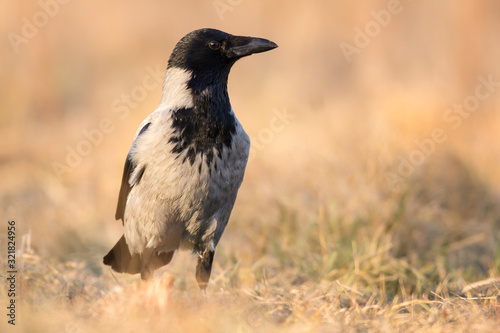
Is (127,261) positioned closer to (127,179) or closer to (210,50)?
(127,179)

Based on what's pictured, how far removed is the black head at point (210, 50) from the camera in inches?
145

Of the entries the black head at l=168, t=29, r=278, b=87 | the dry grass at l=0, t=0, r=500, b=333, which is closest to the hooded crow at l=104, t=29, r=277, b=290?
the black head at l=168, t=29, r=278, b=87

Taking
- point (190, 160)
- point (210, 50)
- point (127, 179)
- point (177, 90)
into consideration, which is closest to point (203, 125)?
point (190, 160)

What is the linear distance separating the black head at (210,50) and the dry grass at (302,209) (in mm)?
1378

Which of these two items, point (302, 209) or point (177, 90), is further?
point (302, 209)

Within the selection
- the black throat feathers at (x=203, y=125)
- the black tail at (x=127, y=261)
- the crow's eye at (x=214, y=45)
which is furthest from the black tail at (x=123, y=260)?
the crow's eye at (x=214, y=45)

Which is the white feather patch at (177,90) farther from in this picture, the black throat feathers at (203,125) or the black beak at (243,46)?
the black beak at (243,46)

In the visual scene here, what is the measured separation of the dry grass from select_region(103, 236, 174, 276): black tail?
197 millimetres

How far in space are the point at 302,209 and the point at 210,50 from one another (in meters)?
1.96

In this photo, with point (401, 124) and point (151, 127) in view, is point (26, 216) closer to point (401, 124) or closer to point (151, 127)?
point (151, 127)

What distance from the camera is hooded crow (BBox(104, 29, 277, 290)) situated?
3.42 m

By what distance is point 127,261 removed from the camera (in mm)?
4004

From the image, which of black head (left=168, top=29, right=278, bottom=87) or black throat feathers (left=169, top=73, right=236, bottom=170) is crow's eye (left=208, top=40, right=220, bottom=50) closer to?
black head (left=168, top=29, right=278, bottom=87)

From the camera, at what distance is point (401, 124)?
21.1 ft
